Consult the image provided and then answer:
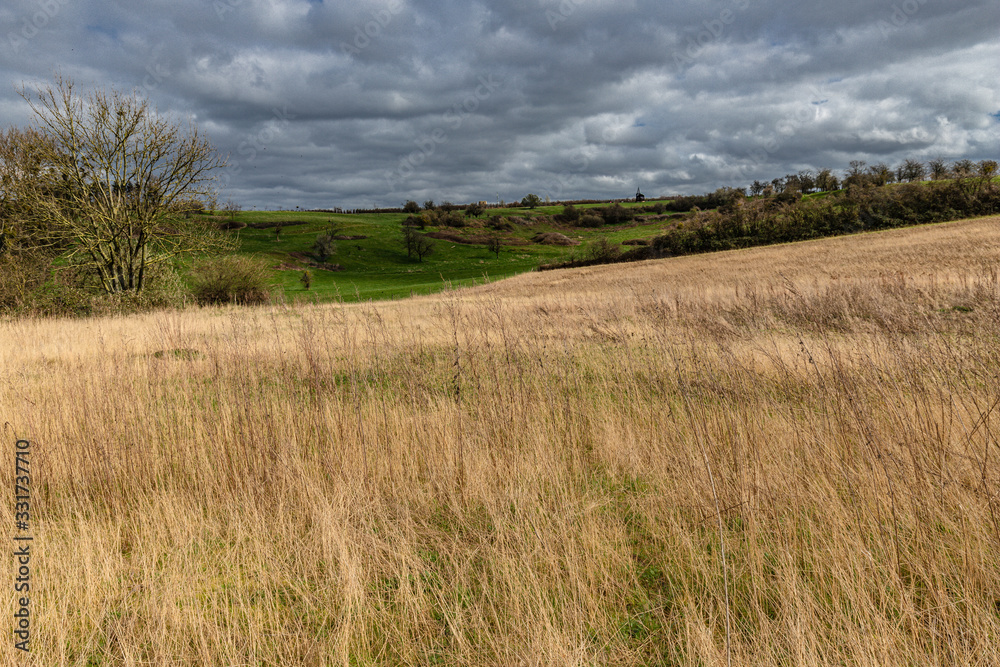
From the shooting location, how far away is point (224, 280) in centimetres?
3244

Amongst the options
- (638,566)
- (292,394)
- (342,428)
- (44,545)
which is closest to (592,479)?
(638,566)

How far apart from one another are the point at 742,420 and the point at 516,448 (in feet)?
6.93

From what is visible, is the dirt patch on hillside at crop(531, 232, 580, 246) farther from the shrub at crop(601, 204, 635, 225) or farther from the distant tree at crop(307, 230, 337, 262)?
the distant tree at crop(307, 230, 337, 262)

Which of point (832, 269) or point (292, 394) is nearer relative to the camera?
point (292, 394)

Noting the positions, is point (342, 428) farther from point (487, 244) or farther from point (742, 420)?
point (487, 244)

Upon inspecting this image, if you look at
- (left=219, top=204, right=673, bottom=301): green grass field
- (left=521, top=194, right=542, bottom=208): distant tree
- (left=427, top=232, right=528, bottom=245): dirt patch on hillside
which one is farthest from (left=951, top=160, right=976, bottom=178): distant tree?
(left=521, top=194, right=542, bottom=208): distant tree

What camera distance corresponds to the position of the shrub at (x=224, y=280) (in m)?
32.1

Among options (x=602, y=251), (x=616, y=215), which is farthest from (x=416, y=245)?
(x=616, y=215)

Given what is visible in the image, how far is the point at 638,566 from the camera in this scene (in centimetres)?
278

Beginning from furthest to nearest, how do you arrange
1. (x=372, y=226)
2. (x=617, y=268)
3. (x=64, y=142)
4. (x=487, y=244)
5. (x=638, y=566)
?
(x=372, y=226) < (x=487, y=244) < (x=617, y=268) < (x=64, y=142) < (x=638, y=566)

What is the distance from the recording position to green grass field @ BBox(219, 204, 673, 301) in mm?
54906

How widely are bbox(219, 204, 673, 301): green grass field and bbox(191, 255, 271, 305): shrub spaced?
1147 cm

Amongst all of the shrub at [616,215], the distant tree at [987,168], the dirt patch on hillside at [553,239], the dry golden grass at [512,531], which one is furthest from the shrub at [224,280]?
the shrub at [616,215]

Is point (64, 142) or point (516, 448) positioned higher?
point (64, 142)
